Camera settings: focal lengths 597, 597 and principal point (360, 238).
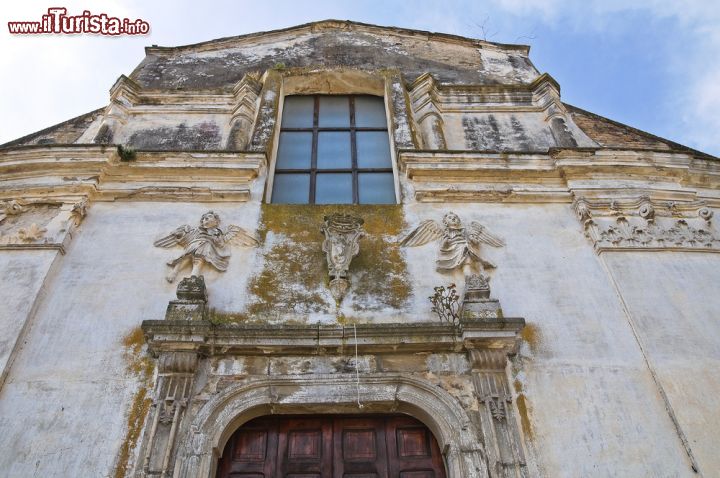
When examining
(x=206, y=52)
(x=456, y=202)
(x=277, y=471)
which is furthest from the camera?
(x=206, y=52)

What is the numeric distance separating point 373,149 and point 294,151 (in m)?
1.08

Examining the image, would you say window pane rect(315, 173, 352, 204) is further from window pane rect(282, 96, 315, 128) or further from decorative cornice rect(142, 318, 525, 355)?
decorative cornice rect(142, 318, 525, 355)

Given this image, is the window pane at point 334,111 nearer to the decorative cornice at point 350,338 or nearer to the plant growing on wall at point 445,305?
the plant growing on wall at point 445,305

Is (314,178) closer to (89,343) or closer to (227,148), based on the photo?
(227,148)

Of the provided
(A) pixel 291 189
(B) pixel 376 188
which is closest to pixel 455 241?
(B) pixel 376 188

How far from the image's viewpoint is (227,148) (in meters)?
7.77

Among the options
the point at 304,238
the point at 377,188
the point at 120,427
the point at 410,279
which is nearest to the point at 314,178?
the point at 377,188

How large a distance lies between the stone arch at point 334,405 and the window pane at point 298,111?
455 centimetres

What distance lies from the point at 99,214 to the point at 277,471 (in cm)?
359

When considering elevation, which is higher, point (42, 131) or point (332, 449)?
point (42, 131)


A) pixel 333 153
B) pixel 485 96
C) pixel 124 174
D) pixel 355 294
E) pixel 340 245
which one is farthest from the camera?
pixel 485 96

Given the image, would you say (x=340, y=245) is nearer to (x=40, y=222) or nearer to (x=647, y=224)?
(x=40, y=222)

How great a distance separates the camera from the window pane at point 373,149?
793 cm

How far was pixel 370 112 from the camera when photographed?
8883 mm
